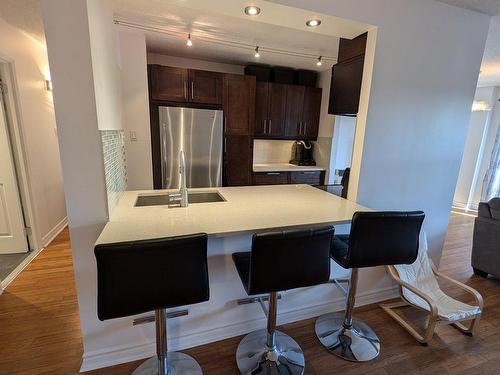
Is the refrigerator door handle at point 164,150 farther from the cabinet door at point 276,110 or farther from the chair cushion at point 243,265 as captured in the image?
the chair cushion at point 243,265

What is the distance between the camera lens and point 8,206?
2.85 meters

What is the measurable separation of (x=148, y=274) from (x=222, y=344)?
3.42 feet

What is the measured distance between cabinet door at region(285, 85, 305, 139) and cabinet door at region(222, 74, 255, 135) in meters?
0.67

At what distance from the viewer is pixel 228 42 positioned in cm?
306

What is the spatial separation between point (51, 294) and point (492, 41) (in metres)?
5.05

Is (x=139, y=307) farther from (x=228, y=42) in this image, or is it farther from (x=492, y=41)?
(x=492, y=41)

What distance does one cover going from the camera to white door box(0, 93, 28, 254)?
270 centimetres

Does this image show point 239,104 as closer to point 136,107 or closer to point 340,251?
point 136,107

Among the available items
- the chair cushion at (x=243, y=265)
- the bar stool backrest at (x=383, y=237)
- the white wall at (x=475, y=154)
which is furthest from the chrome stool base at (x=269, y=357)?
the white wall at (x=475, y=154)

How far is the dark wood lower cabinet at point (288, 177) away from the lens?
4.06 metres

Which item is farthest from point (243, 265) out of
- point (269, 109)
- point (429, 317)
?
point (269, 109)

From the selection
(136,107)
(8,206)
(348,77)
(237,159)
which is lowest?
(8,206)

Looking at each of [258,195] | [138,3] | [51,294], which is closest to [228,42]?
[138,3]

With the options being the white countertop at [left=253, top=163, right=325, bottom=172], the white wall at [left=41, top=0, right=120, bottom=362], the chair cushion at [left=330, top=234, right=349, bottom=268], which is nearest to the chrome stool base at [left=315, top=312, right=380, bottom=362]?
the chair cushion at [left=330, top=234, right=349, bottom=268]
